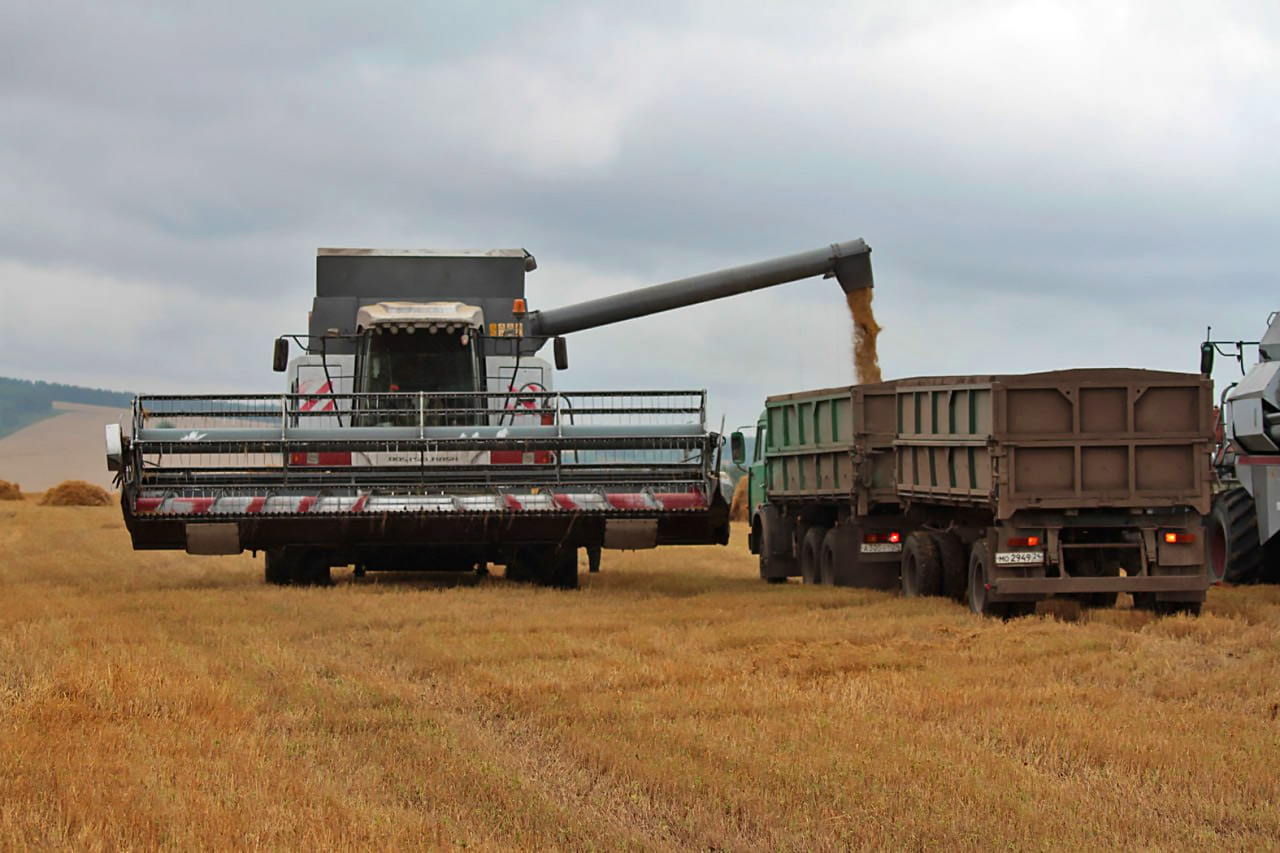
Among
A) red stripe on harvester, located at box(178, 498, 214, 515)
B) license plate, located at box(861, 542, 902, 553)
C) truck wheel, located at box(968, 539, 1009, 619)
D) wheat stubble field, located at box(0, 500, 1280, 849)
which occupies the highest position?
red stripe on harvester, located at box(178, 498, 214, 515)

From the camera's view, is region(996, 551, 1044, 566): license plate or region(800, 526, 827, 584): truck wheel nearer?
region(996, 551, 1044, 566): license plate

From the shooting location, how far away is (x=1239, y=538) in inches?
697

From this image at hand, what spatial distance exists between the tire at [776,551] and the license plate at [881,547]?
3426 millimetres

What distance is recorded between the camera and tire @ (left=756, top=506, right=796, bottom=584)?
70.3 feet

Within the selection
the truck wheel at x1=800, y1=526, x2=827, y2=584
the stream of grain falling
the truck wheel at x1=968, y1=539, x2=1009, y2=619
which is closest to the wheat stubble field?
the truck wheel at x1=968, y1=539, x2=1009, y2=619

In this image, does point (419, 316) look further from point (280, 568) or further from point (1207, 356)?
point (1207, 356)

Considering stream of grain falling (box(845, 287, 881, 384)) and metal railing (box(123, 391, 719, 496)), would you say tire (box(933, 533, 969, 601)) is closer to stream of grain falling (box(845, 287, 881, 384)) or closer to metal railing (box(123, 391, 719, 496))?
metal railing (box(123, 391, 719, 496))

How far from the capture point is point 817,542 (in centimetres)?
1991

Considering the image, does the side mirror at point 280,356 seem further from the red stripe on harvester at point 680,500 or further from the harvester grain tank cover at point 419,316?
the red stripe on harvester at point 680,500

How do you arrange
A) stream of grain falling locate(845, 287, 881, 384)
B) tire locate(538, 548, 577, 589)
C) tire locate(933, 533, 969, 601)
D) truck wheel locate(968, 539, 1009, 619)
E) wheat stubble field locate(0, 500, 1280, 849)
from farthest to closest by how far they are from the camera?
stream of grain falling locate(845, 287, 881, 384)
tire locate(538, 548, 577, 589)
tire locate(933, 533, 969, 601)
truck wheel locate(968, 539, 1009, 619)
wheat stubble field locate(0, 500, 1280, 849)

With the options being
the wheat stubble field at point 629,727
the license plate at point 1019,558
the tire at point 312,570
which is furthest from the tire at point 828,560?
the tire at point 312,570

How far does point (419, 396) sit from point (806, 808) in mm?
12071

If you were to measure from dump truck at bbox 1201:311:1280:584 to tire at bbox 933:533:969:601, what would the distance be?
112 inches

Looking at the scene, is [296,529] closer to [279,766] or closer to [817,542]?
[817,542]
